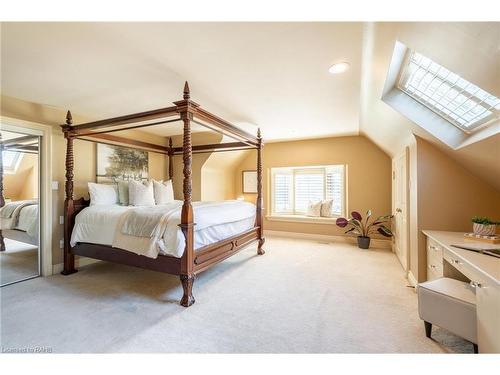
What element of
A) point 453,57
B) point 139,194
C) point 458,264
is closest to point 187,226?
point 139,194

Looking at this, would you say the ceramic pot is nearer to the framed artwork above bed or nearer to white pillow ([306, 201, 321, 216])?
white pillow ([306, 201, 321, 216])

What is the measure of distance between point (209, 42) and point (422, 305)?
2.71 meters

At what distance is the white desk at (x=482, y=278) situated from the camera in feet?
4.19

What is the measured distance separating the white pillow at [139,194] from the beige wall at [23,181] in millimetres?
2275

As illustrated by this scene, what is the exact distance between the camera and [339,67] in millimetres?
2146

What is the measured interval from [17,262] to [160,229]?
301 centimetres

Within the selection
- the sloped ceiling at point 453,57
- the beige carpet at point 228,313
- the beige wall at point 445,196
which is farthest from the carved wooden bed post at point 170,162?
the beige wall at point 445,196

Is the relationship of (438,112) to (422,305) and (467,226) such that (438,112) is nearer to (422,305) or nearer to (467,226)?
(467,226)

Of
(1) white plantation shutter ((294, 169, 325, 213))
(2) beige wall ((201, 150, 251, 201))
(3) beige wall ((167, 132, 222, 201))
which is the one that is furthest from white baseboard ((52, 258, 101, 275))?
(1) white plantation shutter ((294, 169, 325, 213))

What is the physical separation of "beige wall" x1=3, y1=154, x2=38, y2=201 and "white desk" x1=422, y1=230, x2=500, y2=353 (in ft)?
20.9

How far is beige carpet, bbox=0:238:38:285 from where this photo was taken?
3039 millimetres

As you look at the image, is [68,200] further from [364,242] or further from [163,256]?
[364,242]

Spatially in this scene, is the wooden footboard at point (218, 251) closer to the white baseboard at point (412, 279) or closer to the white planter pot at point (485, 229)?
the white baseboard at point (412, 279)
